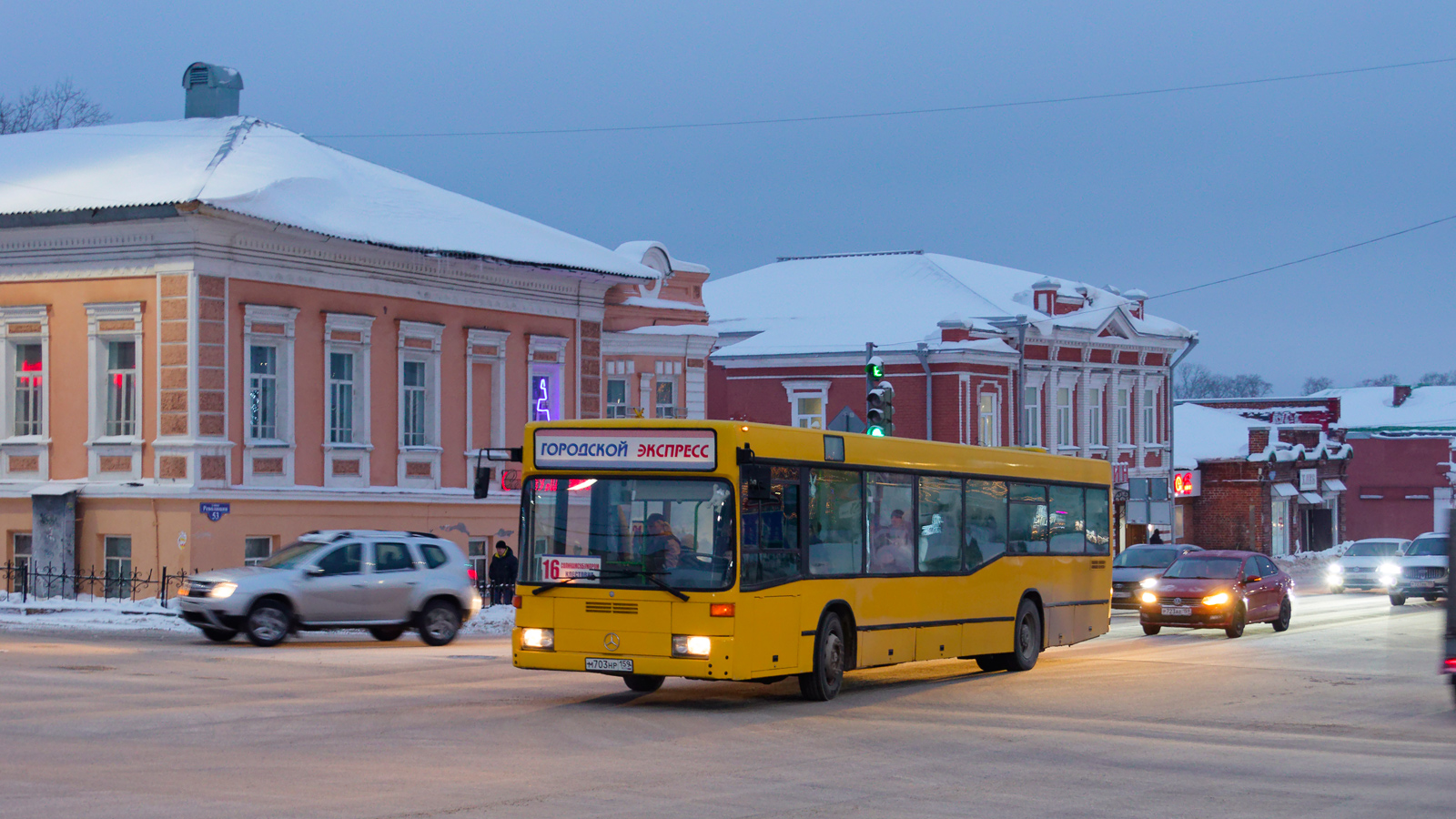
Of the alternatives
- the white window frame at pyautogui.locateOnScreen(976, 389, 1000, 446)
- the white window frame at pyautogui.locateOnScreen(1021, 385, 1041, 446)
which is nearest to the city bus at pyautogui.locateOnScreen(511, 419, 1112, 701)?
the white window frame at pyautogui.locateOnScreen(976, 389, 1000, 446)

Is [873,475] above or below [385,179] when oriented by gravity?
below

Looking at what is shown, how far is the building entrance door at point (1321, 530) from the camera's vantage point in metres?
72.2

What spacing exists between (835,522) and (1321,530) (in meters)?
60.1

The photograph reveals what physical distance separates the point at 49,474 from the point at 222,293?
16.1ft

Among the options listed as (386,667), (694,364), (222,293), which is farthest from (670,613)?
(694,364)

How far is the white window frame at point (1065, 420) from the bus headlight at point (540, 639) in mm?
43912

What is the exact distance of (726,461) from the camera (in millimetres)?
16141

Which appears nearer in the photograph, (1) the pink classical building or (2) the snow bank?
(2) the snow bank

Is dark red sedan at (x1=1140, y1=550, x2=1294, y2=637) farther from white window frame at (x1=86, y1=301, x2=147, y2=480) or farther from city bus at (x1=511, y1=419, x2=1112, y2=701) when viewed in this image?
white window frame at (x1=86, y1=301, x2=147, y2=480)

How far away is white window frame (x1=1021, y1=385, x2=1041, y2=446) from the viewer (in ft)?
187

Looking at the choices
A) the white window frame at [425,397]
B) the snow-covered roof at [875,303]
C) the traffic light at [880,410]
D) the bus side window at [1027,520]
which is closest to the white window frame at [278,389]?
the white window frame at [425,397]

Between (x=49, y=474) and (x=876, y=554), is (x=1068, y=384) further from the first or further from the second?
(x=876, y=554)

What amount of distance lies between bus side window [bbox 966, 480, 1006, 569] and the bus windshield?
528 cm

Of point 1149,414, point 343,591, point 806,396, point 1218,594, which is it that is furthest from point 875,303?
point 343,591
